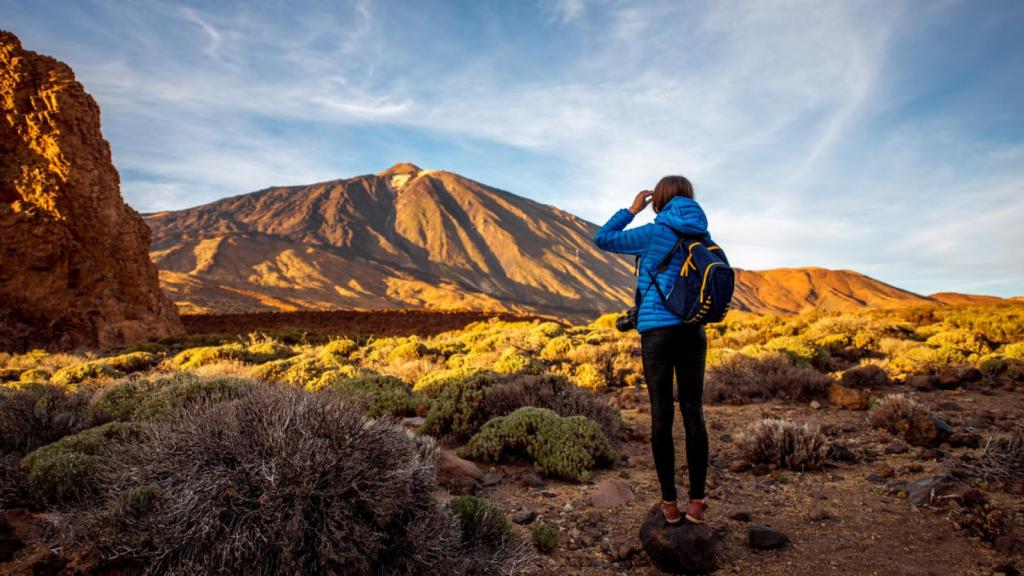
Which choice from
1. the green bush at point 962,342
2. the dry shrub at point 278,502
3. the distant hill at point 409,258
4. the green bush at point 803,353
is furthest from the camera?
the distant hill at point 409,258

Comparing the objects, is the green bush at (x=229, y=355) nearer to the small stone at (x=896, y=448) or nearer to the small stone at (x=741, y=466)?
the small stone at (x=741, y=466)

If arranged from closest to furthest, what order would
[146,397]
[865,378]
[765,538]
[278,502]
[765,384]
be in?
[278,502]
[765,538]
[146,397]
[765,384]
[865,378]

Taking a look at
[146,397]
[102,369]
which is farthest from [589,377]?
[102,369]

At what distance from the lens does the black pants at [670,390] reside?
294 cm

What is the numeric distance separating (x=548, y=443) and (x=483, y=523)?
6.16 feet

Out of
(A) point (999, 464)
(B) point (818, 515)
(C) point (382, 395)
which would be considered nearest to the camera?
(B) point (818, 515)

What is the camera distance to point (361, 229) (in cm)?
10094

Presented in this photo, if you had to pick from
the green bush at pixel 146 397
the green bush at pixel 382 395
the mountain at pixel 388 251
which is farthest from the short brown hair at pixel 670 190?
the mountain at pixel 388 251

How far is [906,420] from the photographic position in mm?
5137

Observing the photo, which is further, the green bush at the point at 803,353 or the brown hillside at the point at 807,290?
the brown hillside at the point at 807,290

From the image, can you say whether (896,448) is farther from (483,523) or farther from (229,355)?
(229,355)

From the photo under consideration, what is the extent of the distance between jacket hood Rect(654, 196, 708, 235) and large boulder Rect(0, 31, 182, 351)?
1783 centimetres

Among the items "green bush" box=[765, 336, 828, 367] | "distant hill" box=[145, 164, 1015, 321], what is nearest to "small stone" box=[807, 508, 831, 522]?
"green bush" box=[765, 336, 828, 367]

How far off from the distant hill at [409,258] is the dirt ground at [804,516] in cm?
3385
